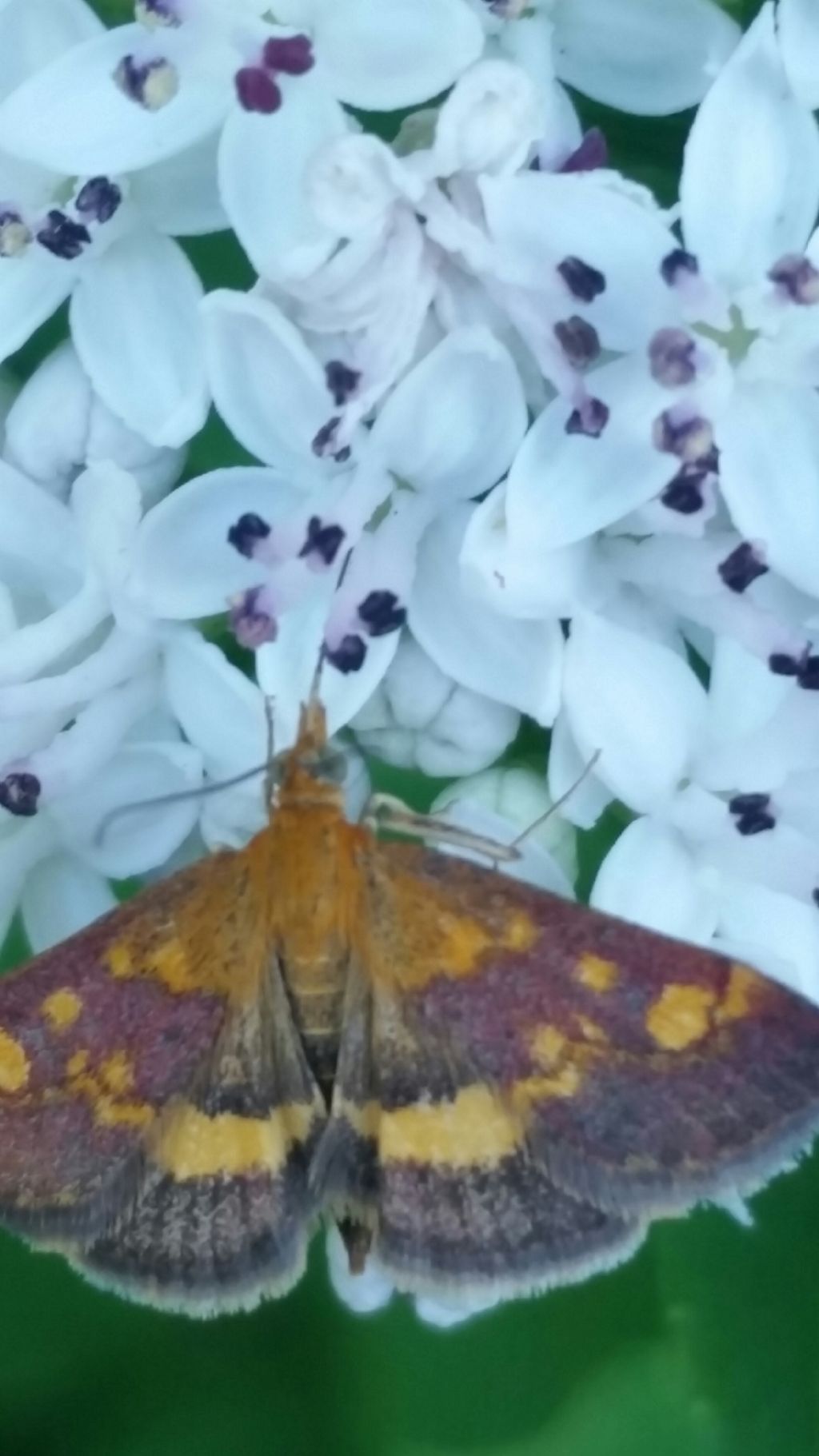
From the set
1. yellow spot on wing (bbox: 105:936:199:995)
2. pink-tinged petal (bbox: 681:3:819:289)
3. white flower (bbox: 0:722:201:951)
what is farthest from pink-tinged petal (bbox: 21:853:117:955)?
pink-tinged petal (bbox: 681:3:819:289)

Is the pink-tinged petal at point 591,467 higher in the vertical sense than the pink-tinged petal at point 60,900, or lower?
higher

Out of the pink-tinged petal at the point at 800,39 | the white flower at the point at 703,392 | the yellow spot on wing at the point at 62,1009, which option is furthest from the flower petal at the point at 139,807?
the pink-tinged petal at the point at 800,39

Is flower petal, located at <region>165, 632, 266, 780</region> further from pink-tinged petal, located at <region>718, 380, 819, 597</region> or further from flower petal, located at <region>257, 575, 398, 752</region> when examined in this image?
pink-tinged petal, located at <region>718, 380, 819, 597</region>

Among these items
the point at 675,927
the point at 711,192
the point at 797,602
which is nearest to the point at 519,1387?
the point at 675,927

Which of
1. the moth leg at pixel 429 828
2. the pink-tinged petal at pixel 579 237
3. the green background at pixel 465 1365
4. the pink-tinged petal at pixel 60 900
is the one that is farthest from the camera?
the green background at pixel 465 1365

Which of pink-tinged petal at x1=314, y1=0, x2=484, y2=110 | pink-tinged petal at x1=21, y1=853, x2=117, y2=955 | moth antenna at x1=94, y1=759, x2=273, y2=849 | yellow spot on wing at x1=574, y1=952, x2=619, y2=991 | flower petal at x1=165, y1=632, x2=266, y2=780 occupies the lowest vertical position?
pink-tinged petal at x1=21, y1=853, x2=117, y2=955

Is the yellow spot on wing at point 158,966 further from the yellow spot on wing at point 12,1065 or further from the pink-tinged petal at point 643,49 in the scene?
the pink-tinged petal at point 643,49

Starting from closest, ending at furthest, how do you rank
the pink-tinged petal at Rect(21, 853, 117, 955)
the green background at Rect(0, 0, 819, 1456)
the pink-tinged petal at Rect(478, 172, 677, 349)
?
the pink-tinged petal at Rect(478, 172, 677, 349) → the pink-tinged petal at Rect(21, 853, 117, 955) → the green background at Rect(0, 0, 819, 1456)
